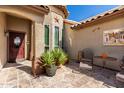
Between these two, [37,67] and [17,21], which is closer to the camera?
[37,67]

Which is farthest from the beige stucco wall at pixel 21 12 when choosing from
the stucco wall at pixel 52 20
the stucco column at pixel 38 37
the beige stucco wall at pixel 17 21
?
the stucco wall at pixel 52 20

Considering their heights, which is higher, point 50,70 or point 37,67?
point 37,67

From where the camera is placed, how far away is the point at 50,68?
538cm

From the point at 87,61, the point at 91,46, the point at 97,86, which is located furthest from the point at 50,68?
the point at 91,46

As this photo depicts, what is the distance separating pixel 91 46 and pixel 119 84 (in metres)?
4.15

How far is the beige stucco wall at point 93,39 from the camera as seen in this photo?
649cm

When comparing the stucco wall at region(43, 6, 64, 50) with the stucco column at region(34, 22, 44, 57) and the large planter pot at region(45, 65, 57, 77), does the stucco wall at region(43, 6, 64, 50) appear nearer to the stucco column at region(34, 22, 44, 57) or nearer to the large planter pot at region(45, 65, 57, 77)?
the stucco column at region(34, 22, 44, 57)

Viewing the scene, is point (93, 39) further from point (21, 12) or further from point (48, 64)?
point (21, 12)

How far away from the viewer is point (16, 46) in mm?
8422

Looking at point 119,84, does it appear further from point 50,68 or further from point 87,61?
point 50,68

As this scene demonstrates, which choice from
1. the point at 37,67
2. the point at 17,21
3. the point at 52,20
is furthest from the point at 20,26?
the point at 37,67

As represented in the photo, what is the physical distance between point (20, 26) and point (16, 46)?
156cm

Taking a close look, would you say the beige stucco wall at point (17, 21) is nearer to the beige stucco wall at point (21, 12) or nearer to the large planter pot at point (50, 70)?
the beige stucco wall at point (21, 12)

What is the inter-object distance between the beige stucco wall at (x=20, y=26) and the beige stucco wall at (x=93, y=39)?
3571 millimetres
